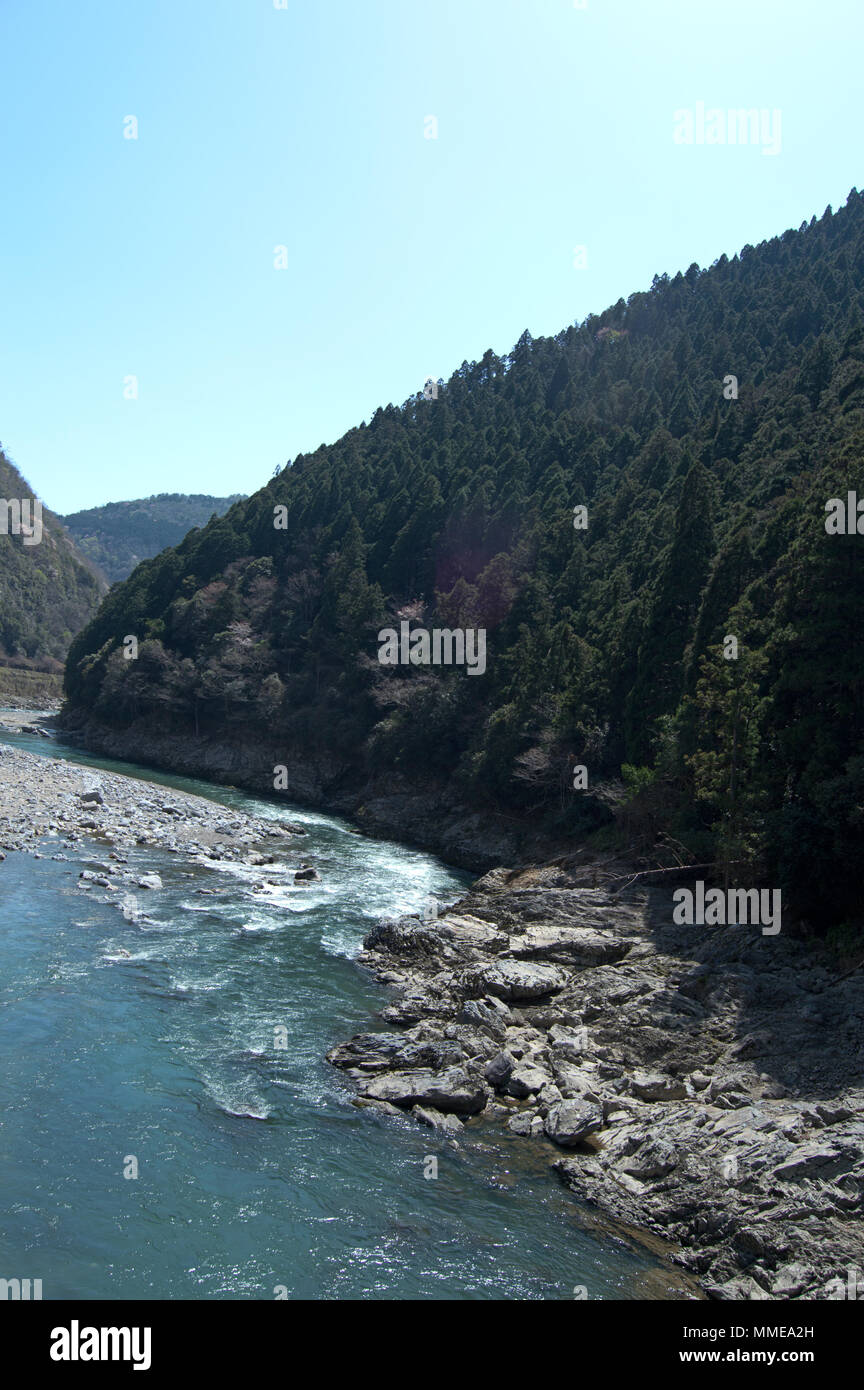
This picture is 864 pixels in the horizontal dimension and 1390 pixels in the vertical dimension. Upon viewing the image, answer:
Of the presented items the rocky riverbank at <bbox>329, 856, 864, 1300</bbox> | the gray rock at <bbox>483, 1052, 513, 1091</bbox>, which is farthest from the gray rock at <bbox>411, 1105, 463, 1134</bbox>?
the gray rock at <bbox>483, 1052, 513, 1091</bbox>

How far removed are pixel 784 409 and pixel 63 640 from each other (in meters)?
102

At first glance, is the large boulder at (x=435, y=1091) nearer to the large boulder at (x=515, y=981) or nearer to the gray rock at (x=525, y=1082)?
the gray rock at (x=525, y=1082)

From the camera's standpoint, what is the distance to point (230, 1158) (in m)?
12.6

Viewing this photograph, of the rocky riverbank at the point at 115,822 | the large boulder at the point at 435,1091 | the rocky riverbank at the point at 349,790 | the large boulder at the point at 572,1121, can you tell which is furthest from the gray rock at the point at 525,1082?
the rocky riverbank at the point at 349,790

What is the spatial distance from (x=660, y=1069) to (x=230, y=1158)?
829 cm

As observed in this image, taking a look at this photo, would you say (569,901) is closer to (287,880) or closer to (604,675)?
(287,880)

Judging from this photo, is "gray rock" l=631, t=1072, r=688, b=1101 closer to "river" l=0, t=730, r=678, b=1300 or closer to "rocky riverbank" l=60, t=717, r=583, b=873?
"river" l=0, t=730, r=678, b=1300

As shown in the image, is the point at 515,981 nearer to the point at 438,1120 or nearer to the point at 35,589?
the point at 438,1120

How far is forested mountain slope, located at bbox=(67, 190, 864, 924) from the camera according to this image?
22641 mm

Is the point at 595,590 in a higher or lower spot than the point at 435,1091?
higher

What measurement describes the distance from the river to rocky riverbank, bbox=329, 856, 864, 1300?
30.7 inches

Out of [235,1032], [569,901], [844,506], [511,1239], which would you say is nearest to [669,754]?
[569,901]

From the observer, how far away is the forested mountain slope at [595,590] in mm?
22641

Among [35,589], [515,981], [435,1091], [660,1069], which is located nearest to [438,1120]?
[435,1091]
